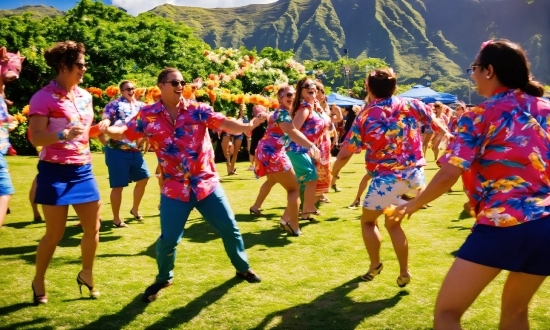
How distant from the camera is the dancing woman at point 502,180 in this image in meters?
2.60

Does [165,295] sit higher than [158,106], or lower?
lower

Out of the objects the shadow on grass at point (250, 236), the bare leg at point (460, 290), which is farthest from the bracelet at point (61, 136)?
the shadow on grass at point (250, 236)

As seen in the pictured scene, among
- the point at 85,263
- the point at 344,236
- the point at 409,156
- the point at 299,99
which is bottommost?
the point at 344,236

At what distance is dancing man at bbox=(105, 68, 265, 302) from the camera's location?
4594mm

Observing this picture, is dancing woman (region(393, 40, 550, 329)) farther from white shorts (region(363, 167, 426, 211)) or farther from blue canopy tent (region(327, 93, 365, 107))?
blue canopy tent (region(327, 93, 365, 107))

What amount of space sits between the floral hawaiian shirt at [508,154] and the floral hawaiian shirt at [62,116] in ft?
10.1

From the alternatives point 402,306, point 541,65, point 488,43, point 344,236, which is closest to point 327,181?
point 344,236

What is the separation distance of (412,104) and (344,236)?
2734mm

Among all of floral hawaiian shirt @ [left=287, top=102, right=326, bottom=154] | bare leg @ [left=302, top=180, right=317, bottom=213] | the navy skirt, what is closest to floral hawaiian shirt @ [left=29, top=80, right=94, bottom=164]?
the navy skirt

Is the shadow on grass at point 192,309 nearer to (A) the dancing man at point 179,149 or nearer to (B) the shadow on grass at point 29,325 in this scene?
(A) the dancing man at point 179,149

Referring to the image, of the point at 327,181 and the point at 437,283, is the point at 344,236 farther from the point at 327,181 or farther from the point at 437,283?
the point at 437,283

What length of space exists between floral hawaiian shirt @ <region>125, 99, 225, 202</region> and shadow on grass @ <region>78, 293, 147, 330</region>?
990mm

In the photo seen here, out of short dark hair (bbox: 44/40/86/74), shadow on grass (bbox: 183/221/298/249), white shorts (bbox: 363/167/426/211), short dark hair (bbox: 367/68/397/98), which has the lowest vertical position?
shadow on grass (bbox: 183/221/298/249)

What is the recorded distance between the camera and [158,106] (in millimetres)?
4688
